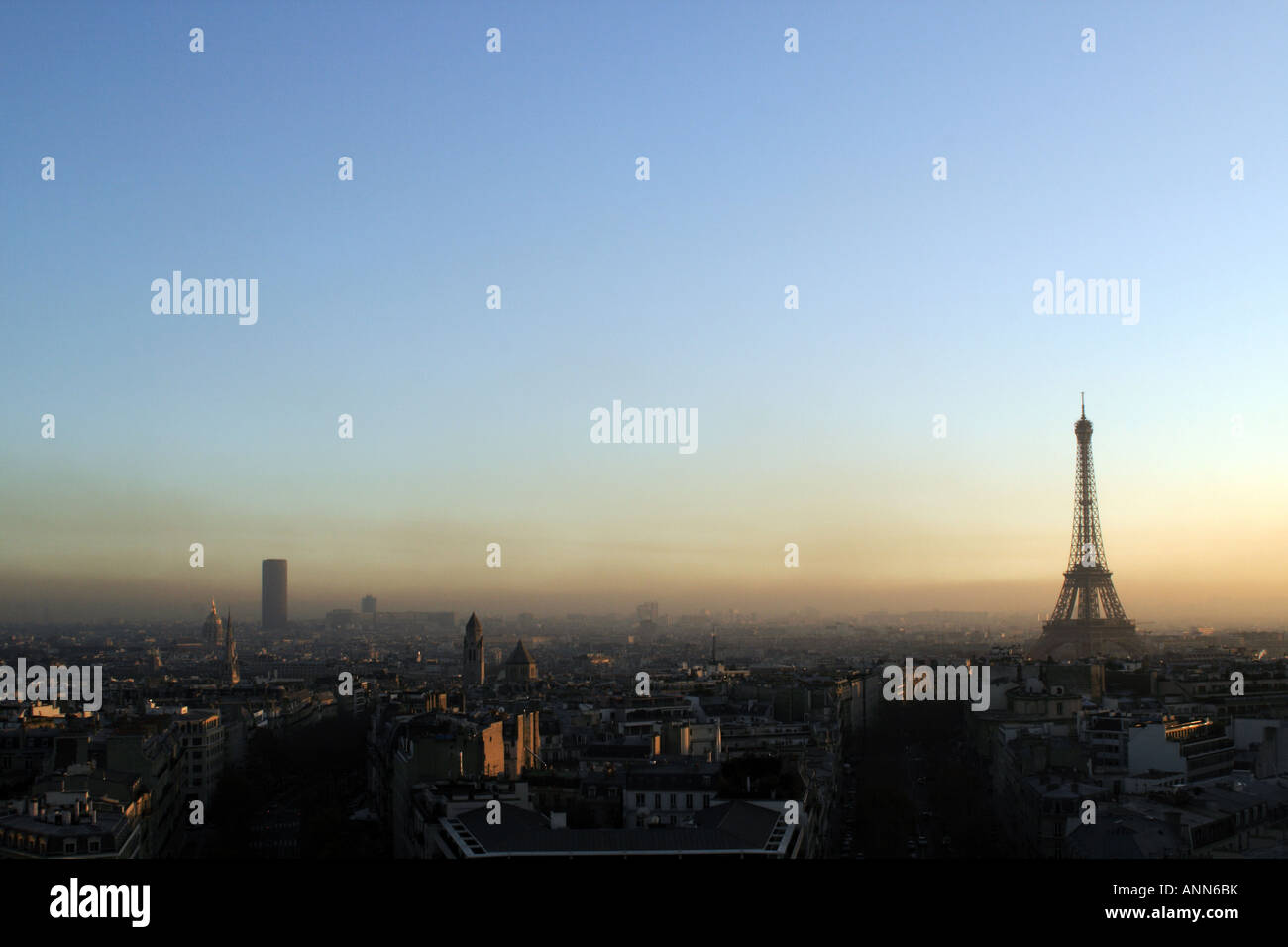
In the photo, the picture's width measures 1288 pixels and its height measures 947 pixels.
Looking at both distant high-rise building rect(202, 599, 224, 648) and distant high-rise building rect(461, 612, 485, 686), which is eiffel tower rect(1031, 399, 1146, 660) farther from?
distant high-rise building rect(202, 599, 224, 648)

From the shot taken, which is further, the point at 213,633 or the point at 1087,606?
the point at 213,633

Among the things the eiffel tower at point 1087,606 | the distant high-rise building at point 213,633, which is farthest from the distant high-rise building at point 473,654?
the distant high-rise building at point 213,633


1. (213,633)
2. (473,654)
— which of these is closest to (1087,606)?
(473,654)

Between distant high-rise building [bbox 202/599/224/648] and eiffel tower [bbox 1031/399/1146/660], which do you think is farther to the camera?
distant high-rise building [bbox 202/599/224/648]

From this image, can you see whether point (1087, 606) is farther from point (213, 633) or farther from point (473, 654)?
point (213, 633)

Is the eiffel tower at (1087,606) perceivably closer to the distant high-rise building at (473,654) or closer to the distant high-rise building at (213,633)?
the distant high-rise building at (473,654)

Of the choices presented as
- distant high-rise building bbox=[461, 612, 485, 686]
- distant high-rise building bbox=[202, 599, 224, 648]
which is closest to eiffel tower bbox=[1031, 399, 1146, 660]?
distant high-rise building bbox=[461, 612, 485, 686]
